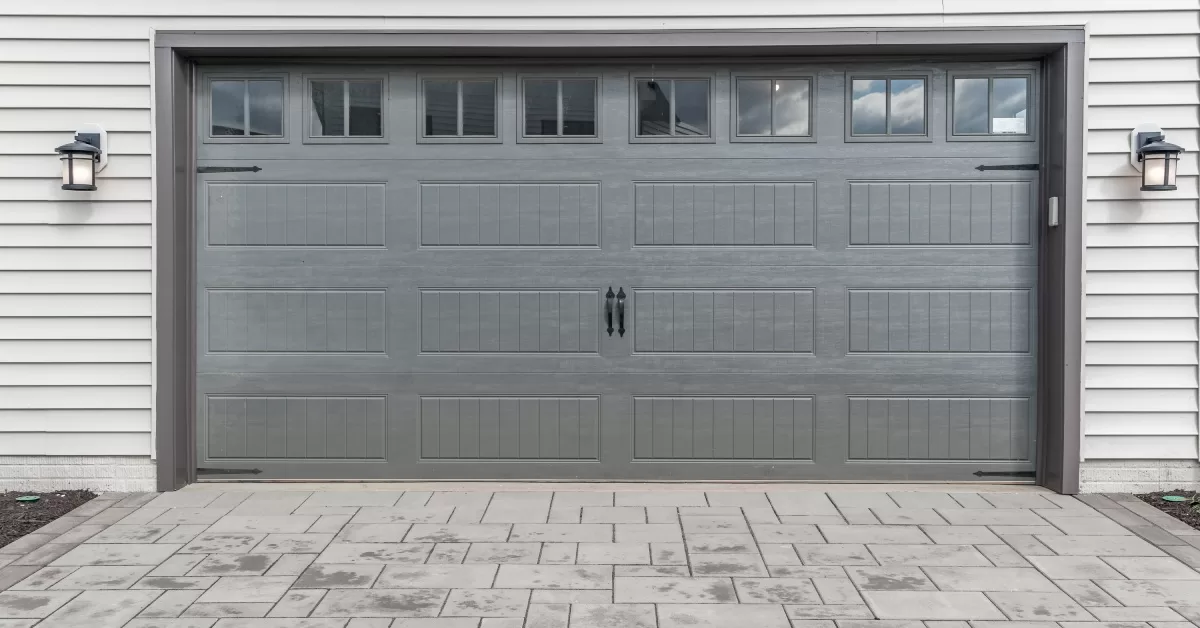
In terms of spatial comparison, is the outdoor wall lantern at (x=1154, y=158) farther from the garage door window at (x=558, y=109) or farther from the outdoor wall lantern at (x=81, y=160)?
the outdoor wall lantern at (x=81, y=160)

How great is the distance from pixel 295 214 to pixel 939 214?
3.43 metres

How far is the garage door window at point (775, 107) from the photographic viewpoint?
456 cm

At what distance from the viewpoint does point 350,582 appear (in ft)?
10.3

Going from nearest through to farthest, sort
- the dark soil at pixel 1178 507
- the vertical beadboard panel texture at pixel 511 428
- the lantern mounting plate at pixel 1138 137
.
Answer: the dark soil at pixel 1178 507, the lantern mounting plate at pixel 1138 137, the vertical beadboard panel texture at pixel 511 428

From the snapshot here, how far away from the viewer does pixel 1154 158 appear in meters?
4.22

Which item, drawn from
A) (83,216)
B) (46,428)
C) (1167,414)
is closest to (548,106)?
(83,216)

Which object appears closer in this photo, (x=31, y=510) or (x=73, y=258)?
(x=31, y=510)

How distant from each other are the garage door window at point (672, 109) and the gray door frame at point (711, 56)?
16 cm

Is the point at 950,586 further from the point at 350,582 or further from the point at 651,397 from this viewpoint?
the point at 350,582

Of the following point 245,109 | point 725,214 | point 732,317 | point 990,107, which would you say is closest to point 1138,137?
point 990,107

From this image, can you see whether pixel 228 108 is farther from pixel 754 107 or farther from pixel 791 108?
pixel 791 108

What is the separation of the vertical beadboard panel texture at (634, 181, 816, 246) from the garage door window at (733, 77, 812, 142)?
266 millimetres

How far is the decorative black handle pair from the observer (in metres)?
4.59

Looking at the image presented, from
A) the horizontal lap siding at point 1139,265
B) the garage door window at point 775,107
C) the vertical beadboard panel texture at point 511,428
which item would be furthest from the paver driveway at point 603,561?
the garage door window at point 775,107
